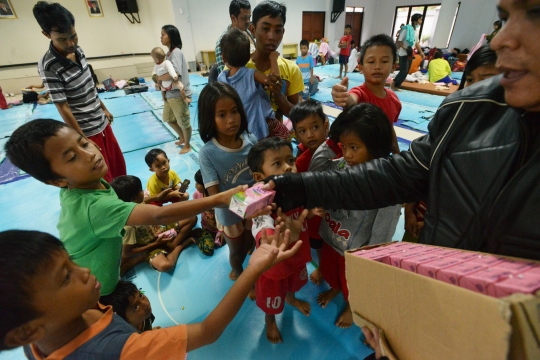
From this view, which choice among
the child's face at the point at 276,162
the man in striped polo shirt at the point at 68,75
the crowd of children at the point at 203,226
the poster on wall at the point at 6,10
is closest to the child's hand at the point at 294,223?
the crowd of children at the point at 203,226

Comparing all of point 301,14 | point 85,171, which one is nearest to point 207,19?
point 301,14

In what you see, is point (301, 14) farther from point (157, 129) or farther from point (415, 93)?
point (157, 129)

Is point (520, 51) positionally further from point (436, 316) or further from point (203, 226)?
point (203, 226)

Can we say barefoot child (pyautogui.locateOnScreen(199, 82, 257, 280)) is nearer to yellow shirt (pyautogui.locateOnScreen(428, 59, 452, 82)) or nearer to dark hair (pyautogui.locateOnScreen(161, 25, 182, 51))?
dark hair (pyautogui.locateOnScreen(161, 25, 182, 51))

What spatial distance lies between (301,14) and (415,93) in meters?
8.65

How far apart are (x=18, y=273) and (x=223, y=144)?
3.51 feet

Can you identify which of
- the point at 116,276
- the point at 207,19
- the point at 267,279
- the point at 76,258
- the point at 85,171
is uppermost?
the point at 207,19

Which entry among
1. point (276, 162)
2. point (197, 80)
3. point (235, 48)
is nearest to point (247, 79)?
point (235, 48)

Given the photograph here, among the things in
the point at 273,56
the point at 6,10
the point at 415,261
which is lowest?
the point at 415,261

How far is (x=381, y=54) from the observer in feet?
6.10

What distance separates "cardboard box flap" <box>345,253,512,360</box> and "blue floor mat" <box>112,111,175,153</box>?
4.24 metres

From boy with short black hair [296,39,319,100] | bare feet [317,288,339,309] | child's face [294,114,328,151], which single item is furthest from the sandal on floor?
boy with short black hair [296,39,319,100]

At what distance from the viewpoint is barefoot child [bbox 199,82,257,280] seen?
1.49 meters

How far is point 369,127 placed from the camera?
1312 mm
